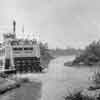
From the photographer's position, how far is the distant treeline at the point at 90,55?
116 inches

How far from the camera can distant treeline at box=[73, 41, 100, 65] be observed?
2.94 m

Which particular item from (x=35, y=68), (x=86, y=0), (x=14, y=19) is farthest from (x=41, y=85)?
(x=86, y=0)

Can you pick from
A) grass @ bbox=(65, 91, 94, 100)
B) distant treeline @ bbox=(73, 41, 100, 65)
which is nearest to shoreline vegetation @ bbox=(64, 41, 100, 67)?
distant treeline @ bbox=(73, 41, 100, 65)

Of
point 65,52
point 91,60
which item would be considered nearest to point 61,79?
point 65,52

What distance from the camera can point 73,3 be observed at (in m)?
3.07

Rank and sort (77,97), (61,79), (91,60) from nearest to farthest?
(77,97)
(61,79)
(91,60)

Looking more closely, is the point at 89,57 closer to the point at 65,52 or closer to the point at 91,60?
the point at 91,60

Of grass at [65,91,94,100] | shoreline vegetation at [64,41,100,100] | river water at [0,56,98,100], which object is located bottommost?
grass at [65,91,94,100]

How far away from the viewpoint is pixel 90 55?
116 inches

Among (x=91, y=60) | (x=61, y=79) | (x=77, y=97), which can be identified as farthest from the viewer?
(x=91, y=60)

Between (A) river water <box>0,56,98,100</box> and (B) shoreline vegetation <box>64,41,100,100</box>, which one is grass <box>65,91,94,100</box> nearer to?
(A) river water <box>0,56,98,100</box>

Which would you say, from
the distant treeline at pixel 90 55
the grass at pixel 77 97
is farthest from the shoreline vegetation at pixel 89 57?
the grass at pixel 77 97

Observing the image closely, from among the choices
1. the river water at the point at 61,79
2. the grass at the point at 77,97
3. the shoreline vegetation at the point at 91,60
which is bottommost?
the grass at the point at 77,97

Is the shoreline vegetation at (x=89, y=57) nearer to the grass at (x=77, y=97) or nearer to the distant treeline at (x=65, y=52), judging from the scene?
the distant treeline at (x=65, y=52)
